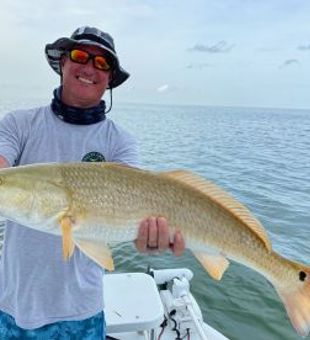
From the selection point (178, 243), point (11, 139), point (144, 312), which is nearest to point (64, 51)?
point (11, 139)

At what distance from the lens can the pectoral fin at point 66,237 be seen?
8.49 feet

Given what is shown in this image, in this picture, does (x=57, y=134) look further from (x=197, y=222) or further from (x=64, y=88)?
(x=197, y=222)

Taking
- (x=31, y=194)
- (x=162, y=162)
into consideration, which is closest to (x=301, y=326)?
(x=31, y=194)

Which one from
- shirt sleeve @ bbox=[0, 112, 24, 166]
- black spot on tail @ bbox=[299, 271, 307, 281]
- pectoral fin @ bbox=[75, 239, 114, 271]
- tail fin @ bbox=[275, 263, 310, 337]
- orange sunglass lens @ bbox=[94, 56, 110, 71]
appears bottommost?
tail fin @ bbox=[275, 263, 310, 337]

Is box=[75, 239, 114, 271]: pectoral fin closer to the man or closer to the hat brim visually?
the man

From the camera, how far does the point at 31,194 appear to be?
2.72 m

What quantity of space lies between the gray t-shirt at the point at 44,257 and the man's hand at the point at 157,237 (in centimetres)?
53

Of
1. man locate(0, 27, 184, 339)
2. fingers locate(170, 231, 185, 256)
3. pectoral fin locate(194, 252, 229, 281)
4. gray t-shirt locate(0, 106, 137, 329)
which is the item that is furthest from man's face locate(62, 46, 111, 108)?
pectoral fin locate(194, 252, 229, 281)

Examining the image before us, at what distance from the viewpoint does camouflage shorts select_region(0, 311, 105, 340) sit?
3.03m

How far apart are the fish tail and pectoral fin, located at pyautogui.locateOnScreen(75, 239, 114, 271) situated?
3.53ft

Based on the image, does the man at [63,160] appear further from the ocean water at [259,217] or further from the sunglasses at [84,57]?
the ocean water at [259,217]

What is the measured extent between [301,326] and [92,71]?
202cm

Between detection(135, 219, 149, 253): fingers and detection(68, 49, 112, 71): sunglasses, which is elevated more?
detection(68, 49, 112, 71): sunglasses

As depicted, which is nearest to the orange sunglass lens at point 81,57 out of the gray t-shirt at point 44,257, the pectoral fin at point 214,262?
the gray t-shirt at point 44,257
